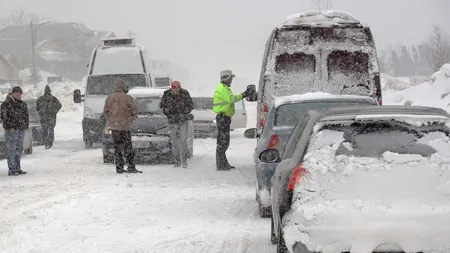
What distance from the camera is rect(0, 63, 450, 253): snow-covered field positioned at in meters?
6.73

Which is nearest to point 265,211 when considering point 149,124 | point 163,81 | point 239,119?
point 149,124

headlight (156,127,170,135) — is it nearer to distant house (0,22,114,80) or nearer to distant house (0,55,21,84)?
distant house (0,55,21,84)

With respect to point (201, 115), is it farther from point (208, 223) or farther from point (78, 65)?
point (78, 65)

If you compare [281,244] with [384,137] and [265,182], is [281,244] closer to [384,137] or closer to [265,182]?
[384,137]

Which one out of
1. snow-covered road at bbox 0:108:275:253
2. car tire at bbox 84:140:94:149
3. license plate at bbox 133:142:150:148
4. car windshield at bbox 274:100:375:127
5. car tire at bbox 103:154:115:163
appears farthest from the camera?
car tire at bbox 84:140:94:149

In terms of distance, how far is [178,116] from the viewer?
13195mm

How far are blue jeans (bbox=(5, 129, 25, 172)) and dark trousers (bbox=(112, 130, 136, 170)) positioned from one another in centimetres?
198

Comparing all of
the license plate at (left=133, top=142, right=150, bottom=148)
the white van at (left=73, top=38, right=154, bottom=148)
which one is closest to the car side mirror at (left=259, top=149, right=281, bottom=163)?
the license plate at (left=133, top=142, right=150, bottom=148)

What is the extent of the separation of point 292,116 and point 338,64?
354 cm

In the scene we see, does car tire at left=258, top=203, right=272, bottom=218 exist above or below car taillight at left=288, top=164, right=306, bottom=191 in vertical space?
below

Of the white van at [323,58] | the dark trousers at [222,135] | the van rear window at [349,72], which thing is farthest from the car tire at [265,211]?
the dark trousers at [222,135]

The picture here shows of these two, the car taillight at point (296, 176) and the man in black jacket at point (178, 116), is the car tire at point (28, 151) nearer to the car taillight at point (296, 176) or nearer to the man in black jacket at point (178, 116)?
the man in black jacket at point (178, 116)

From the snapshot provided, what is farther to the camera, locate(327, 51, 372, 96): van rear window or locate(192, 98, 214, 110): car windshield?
locate(192, 98, 214, 110): car windshield

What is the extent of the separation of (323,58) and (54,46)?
81106 mm
